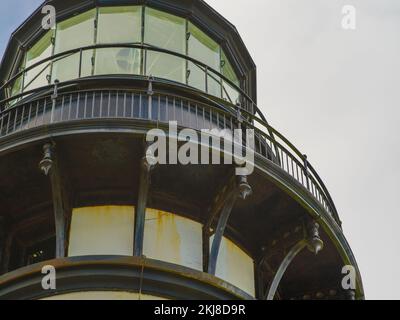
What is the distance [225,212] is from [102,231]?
2.38 metres

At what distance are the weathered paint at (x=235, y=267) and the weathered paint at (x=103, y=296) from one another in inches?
97.9

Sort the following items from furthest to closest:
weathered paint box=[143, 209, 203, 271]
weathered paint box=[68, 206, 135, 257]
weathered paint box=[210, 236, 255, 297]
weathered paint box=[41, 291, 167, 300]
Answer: weathered paint box=[210, 236, 255, 297]
weathered paint box=[143, 209, 203, 271]
weathered paint box=[68, 206, 135, 257]
weathered paint box=[41, 291, 167, 300]

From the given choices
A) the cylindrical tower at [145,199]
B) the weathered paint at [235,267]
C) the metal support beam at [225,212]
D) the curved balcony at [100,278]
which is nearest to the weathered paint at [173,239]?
the cylindrical tower at [145,199]

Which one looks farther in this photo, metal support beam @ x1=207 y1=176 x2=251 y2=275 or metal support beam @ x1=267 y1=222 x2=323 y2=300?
metal support beam @ x1=267 y1=222 x2=323 y2=300

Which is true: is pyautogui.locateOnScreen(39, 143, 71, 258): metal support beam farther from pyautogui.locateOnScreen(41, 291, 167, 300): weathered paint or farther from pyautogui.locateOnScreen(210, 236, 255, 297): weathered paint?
pyautogui.locateOnScreen(210, 236, 255, 297): weathered paint

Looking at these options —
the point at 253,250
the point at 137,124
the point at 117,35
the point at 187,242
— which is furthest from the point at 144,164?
the point at 117,35

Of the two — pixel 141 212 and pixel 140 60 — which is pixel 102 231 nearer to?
pixel 141 212

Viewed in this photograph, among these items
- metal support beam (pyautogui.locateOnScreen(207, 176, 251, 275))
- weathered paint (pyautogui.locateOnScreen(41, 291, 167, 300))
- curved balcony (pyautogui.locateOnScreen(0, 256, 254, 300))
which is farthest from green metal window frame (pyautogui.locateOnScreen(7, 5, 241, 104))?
weathered paint (pyautogui.locateOnScreen(41, 291, 167, 300))

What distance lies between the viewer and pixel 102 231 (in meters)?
20.4

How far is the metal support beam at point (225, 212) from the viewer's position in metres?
19.8

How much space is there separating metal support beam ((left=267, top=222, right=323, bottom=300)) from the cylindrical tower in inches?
0.9

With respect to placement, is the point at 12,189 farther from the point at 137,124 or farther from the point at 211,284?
the point at 211,284

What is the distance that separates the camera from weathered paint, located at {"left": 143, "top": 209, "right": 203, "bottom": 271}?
20281 mm
